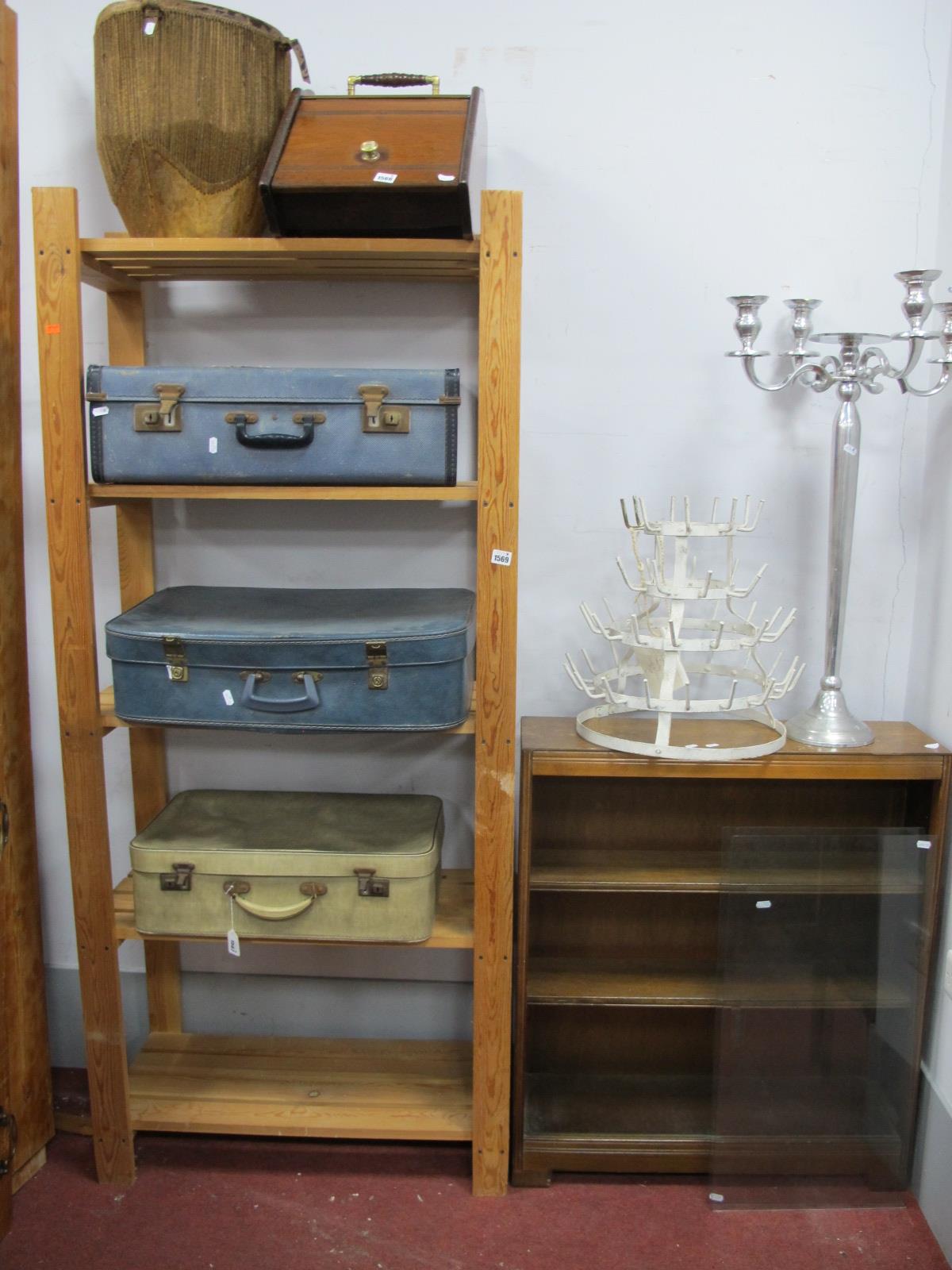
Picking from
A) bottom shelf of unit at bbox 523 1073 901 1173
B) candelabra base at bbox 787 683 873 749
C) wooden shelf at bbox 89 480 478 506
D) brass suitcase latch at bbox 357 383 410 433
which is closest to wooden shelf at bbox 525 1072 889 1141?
bottom shelf of unit at bbox 523 1073 901 1173

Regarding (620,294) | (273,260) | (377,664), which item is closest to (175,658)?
(377,664)

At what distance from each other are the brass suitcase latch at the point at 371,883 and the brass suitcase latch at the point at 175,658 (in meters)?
0.50

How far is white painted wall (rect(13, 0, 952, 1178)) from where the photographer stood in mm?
2164

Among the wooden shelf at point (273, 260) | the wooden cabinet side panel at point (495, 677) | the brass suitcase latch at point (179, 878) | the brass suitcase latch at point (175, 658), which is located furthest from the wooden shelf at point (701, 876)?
the wooden shelf at point (273, 260)

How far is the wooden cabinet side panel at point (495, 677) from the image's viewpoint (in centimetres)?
187

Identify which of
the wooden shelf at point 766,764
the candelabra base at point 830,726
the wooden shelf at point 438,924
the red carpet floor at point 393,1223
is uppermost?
the candelabra base at point 830,726

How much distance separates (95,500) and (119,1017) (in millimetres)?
1047

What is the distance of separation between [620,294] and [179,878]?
Answer: 4.88 feet

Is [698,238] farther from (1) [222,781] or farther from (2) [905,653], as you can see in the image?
(1) [222,781]

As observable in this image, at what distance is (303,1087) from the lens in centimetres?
237

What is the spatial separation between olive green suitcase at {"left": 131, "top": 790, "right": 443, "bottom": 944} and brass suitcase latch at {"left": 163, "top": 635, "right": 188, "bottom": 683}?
35cm

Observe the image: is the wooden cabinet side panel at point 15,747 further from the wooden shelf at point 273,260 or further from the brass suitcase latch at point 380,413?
the brass suitcase latch at point 380,413

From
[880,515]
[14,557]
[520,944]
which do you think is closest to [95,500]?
[14,557]

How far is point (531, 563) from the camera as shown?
2354 mm
